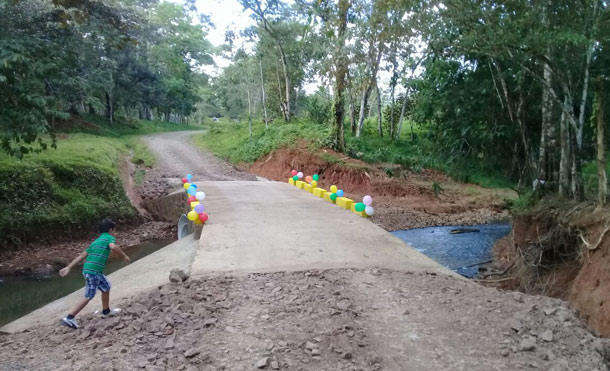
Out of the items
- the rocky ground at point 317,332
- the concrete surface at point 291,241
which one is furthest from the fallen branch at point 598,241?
the concrete surface at point 291,241

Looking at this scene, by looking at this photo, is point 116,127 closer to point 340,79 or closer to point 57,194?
point 340,79

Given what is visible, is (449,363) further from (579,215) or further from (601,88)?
(601,88)

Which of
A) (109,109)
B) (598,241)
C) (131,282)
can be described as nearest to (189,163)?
(131,282)

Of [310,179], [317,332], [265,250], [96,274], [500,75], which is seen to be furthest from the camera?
[310,179]

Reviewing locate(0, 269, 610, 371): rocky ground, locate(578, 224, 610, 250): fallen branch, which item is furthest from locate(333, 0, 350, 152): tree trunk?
locate(0, 269, 610, 371): rocky ground

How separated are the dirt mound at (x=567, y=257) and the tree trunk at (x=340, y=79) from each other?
9013 millimetres

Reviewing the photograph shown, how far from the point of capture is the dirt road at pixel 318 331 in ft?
13.4

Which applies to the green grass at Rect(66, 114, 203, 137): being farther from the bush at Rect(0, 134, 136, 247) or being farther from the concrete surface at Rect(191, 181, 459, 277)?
the concrete surface at Rect(191, 181, 459, 277)

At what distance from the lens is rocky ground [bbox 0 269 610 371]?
4.09 meters

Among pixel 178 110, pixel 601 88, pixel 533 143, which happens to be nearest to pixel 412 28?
pixel 601 88

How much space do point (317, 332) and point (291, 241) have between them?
11.4 feet

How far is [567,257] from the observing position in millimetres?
7773

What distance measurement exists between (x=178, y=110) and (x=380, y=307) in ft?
143

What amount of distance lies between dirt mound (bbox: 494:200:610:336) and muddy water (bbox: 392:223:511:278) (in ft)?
4.91
